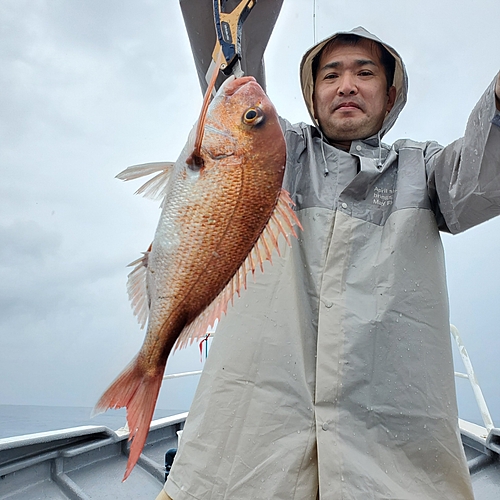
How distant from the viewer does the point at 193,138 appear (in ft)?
5.18

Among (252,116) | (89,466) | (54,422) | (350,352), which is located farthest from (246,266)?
(54,422)

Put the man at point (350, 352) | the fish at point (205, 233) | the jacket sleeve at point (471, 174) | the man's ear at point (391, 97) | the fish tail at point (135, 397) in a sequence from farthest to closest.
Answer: the man's ear at point (391, 97) → the jacket sleeve at point (471, 174) → the man at point (350, 352) → the fish at point (205, 233) → the fish tail at point (135, 397)

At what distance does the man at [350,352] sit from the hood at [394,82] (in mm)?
534

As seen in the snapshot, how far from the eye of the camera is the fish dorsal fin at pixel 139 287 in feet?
5.34

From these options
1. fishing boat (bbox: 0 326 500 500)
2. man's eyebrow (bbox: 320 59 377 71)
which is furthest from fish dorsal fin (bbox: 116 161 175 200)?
fishing boat (bbox: 0 326 500 500)

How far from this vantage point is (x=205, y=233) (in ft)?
5.10

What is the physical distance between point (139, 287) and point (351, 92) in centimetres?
180

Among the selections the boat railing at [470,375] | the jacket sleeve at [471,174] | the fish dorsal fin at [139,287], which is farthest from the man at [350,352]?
the boat railing at [470,375]

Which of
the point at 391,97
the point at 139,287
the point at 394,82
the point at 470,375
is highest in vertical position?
the point at 394,82

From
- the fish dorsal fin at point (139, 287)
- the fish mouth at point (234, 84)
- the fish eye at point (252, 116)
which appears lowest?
the fish dorsal fin at point (139, 287)

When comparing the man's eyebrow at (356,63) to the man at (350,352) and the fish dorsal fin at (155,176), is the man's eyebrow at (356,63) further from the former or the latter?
the fish dorsal fin at (155,176)

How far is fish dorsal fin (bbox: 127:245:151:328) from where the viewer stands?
163 centimetres

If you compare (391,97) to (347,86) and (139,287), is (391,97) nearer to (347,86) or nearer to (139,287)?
(347,86)

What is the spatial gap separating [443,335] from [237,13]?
1.76 meters
